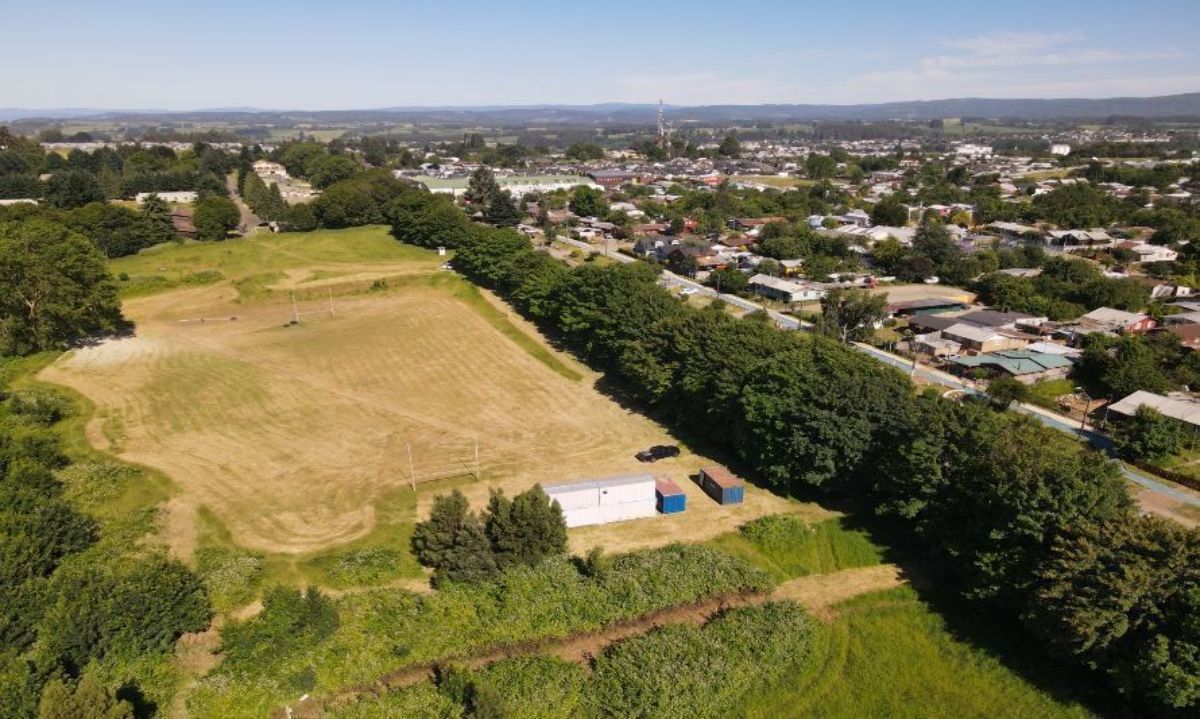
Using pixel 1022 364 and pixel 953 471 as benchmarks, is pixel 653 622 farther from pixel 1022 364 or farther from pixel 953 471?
pixel 1022 364

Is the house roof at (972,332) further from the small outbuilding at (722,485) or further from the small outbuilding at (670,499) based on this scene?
the small outbuilding at (670,499)

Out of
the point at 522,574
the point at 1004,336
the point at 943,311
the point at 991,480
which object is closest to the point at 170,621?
the point at 522,574

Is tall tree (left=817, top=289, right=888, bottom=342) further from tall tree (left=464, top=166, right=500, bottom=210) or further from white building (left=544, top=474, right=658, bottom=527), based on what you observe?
tall tree (left=464, top=166, right=500, bottom=210)

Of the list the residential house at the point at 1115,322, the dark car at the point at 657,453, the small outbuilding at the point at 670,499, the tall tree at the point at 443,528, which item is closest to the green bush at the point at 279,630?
the tall tree at the point at 443,528

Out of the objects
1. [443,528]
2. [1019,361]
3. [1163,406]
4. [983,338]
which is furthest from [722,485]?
[983,338]

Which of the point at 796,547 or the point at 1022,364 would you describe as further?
the point at 1022,364

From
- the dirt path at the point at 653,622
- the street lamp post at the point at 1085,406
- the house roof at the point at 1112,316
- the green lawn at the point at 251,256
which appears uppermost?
the green lawn at the point at 251,256
